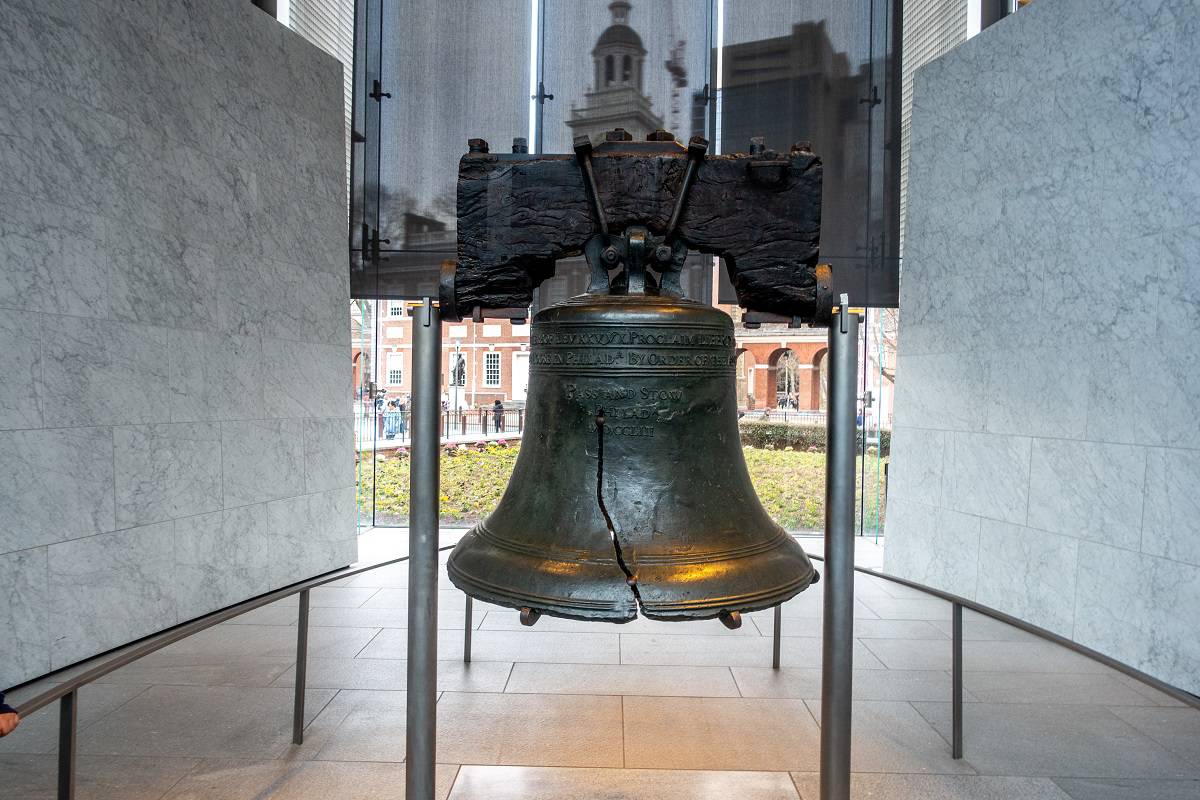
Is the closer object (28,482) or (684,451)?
(684,451)

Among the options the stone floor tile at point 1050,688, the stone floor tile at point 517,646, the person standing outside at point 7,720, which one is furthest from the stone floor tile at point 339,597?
the stone floor tile at point 1050,688

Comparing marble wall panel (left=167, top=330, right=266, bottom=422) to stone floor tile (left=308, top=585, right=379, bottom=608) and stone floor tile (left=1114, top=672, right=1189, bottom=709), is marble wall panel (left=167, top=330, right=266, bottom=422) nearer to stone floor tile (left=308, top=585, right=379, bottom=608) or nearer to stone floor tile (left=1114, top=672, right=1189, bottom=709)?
stone floor tile (left=308, top=585, right=379, bottom=608)

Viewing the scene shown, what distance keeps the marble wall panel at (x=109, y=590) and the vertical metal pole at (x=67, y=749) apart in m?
2.22

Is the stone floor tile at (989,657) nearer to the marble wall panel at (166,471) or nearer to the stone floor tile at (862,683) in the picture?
the stone floor tile at (862,683)

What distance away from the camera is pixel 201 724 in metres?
3.37

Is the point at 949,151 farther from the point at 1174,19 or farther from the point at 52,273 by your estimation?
the point at 52,273

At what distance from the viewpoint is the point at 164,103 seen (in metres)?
4.51

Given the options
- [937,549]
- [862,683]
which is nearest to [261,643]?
[862,683]

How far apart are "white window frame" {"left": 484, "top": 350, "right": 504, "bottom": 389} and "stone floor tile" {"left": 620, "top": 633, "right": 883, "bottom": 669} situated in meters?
4.39

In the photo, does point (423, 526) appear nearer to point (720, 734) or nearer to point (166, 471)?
point (720, 734)

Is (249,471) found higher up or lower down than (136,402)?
lower down

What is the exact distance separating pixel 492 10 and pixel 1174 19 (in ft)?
16.3

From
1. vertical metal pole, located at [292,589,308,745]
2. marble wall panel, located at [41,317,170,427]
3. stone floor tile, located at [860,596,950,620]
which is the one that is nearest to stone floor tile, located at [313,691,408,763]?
vertical metal pole, located at [292,589,308,745]

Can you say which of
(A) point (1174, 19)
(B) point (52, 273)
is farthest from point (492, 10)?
(A) point (1174, 19)
